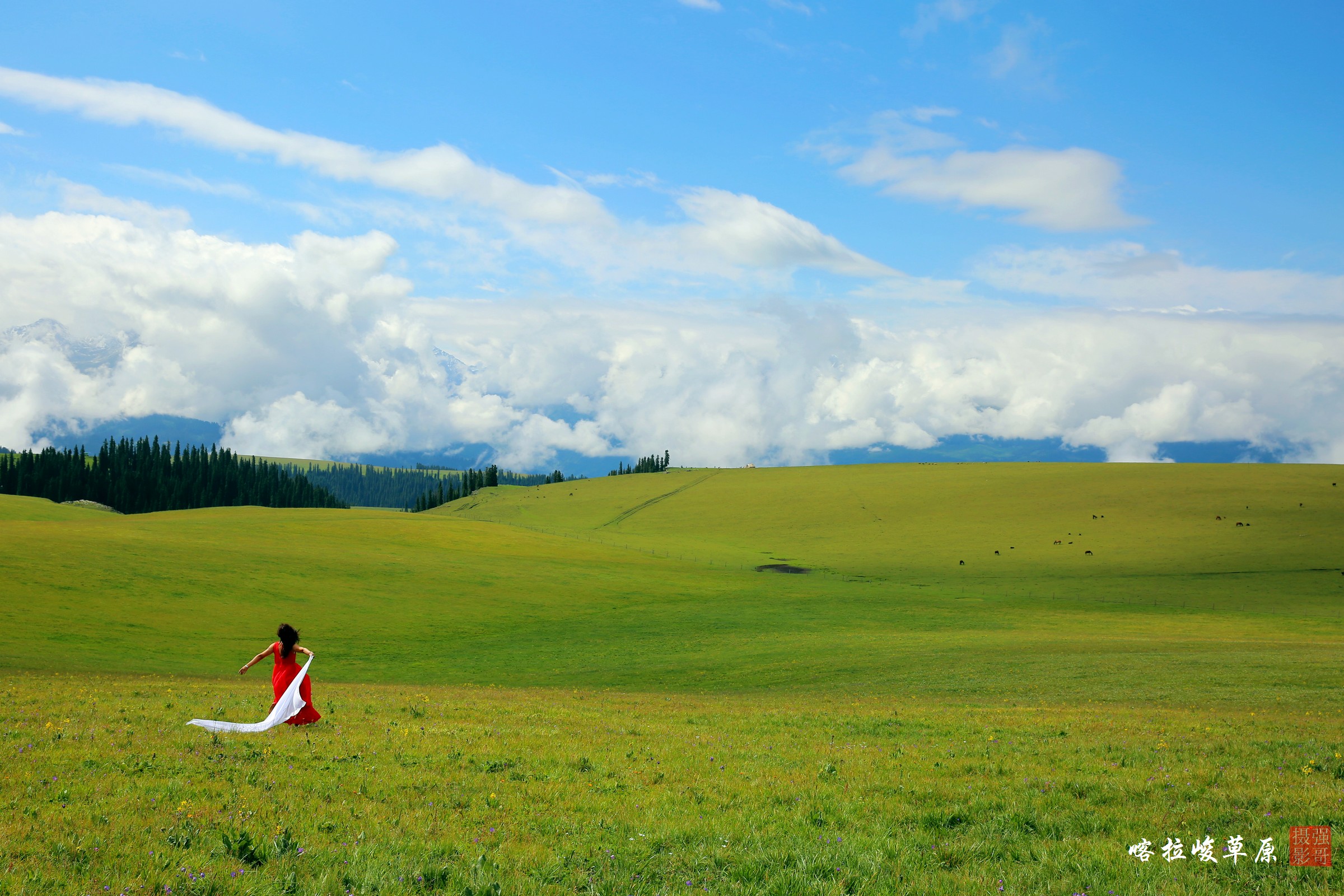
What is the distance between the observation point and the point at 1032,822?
9820 mm

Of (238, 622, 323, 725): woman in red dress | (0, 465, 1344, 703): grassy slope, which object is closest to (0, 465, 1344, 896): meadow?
(0, 465, 1344, 703): grassy slope

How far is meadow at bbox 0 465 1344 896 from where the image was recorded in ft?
27.1

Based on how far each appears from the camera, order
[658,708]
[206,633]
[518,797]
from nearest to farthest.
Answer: [518,797] → [658,708] → [206,633]

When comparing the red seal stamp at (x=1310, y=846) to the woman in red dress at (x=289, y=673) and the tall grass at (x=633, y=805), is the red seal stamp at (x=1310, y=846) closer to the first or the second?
the tall grass at (x=633, y=805)

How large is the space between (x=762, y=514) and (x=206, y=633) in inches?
4026

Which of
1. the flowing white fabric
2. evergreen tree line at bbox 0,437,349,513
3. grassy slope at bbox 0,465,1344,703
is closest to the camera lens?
the flowing white fabric

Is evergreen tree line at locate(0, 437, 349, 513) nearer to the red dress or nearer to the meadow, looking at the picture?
the meadow

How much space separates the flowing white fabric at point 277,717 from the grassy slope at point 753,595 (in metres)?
20.6

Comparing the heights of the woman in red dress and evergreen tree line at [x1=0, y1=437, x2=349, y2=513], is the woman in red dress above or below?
below

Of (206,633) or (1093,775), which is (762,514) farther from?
(1093,775)

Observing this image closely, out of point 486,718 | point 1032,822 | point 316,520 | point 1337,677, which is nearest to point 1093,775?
point 1032,822

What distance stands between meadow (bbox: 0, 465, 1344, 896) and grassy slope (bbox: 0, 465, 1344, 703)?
44 centimetres

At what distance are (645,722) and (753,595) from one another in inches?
2061

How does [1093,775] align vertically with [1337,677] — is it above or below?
above
